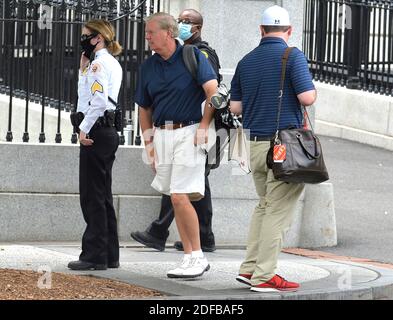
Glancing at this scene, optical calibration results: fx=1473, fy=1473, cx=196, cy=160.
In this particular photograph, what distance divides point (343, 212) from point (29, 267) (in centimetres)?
416

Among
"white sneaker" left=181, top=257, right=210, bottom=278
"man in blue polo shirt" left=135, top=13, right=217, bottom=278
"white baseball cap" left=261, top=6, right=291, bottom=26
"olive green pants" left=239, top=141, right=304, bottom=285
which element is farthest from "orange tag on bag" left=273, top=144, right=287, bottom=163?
"white sneaker" left=181, top=257, right=210, bottom=278

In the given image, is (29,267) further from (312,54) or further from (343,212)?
(312,54)

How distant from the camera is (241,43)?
12.1 meters

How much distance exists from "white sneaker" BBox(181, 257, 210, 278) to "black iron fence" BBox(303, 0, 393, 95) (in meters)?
7.81

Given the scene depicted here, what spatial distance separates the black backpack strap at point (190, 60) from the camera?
397 inches

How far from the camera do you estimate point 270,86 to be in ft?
31.6

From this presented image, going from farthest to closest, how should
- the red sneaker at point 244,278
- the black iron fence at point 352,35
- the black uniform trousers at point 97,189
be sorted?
1. the black iron fence at point 352,35
2. the black uniform trousers at point 97,189
3. the red sneaker at point 244,278

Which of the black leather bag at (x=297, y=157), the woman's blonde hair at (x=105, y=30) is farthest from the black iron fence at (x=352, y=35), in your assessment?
the black leather bag at (x=297, y=157)

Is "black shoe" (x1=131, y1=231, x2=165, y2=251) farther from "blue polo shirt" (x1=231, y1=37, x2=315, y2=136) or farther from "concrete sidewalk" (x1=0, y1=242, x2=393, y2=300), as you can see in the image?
"blue polo shirt" (x1=231, y1=37, x2=315, y2=136)

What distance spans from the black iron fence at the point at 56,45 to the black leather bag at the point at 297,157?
280cm

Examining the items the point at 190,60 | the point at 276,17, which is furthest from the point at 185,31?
the point at 276,17

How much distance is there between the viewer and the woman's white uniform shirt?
10242mm

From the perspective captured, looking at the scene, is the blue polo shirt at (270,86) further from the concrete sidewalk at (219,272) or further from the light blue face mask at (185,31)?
the light blue face mask at (185,31)

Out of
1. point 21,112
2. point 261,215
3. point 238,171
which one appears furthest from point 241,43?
point 261,215
